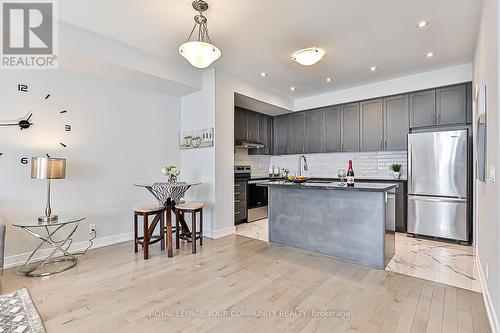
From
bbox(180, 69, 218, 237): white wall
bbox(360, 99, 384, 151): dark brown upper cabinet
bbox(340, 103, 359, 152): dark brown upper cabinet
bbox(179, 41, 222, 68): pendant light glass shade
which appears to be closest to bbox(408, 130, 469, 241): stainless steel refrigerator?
bbox(360, 99, 384, 151): dark brown upper cabinet

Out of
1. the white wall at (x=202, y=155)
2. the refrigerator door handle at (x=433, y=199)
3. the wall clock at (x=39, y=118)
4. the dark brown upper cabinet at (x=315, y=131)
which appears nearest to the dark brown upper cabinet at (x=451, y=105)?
the refrigerator door handle at (x=433, y=199)

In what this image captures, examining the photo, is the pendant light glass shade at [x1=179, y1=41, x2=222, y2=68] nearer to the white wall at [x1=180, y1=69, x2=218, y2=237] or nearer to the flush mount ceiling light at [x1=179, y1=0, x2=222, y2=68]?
the flush mount ceiling light at [x1=179, y1=0, x2=222, y2=68]

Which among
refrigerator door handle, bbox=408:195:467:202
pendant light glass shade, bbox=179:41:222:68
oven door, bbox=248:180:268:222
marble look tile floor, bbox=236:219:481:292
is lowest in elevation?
marble look tile floor, bbox=236:219:481:292

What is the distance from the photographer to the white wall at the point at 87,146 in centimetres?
309

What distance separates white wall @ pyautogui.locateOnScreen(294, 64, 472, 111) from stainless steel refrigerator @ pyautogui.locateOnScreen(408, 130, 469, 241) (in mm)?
978

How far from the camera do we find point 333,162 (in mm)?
5816

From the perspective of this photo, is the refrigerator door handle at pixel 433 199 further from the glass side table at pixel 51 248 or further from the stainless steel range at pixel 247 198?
the glass side table at pixel 51 248

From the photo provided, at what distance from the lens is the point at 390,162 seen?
16.5 feet

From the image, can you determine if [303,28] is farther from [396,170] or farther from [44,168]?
[44,168]

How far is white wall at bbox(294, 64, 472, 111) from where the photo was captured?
13.5ft

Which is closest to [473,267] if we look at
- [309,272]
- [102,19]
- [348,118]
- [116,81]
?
[309,272]

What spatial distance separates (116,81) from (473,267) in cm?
538

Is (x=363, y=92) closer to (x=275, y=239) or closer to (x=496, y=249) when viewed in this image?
(x=275, y=239)

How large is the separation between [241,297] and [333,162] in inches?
166
